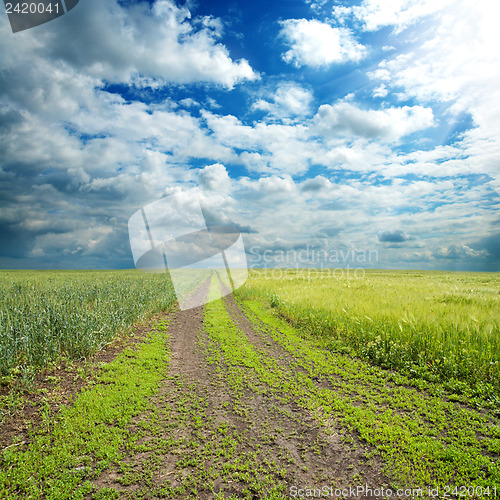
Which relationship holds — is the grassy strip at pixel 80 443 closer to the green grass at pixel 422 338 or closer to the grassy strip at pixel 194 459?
the grassy strip at pixel 194 459

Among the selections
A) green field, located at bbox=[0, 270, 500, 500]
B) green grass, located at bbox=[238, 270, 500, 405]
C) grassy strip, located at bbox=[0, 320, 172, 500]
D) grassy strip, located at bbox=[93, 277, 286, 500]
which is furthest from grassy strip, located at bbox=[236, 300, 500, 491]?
grassy strip, located at bbox=[0, 320, 172, 500]

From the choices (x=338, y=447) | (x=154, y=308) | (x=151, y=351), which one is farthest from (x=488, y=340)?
(x=154, y=308)

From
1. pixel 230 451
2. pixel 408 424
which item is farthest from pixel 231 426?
pixel 408 424

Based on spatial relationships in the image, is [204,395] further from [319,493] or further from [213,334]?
[213,334]

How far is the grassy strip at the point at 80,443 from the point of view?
402 centimetres

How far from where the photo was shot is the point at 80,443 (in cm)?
484

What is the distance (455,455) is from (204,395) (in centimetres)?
487

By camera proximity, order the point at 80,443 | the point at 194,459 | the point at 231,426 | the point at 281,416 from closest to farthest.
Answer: the point at 194,459 → the point at 80,443 → the point at 231,426 → the point at 281,416

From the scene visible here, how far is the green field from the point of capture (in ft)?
13.3

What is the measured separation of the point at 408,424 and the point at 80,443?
592 cm

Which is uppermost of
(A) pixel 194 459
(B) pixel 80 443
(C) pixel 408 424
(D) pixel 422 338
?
(B) pixel 80 443

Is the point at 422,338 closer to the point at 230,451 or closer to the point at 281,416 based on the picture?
the point at 281,416

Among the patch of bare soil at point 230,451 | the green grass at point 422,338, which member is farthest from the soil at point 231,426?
the green grass at point 422,338

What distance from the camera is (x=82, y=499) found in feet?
12.4
